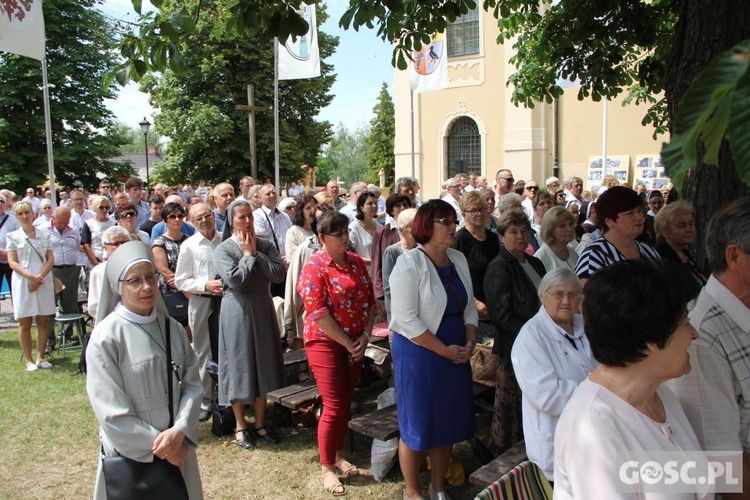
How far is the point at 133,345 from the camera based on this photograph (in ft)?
9.78

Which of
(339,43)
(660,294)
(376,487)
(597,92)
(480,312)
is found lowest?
(376,487)

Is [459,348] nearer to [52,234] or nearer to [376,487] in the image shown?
[376,487]

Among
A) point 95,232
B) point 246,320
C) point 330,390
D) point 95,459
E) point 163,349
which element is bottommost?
point 95,459

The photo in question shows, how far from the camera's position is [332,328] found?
14.2 feet

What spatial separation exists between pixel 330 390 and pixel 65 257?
5.57 metres

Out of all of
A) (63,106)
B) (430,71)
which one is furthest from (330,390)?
(63,106)

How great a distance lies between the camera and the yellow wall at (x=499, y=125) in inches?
815

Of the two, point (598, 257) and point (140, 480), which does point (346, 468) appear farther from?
point (598, 257)

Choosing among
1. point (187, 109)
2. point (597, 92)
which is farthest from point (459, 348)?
point (187, 109)

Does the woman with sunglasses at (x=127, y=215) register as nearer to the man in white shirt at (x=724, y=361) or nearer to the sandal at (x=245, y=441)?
the sandal at (x=245, y=441)

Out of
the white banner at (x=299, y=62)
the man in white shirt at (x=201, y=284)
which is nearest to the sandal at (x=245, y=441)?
the man in white shirt at (x=201, y=284)

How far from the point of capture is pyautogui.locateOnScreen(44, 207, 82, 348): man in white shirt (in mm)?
8180

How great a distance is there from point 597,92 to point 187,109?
1013 inches

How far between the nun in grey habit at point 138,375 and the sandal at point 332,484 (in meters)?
1.31
